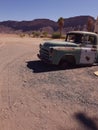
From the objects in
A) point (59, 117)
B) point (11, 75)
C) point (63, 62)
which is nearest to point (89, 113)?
point (59, 117)

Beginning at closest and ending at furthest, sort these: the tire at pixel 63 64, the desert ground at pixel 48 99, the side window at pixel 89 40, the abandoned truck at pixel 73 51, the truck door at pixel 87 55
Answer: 1. the desert ground at pixel 48 99
2. the abandoned truck at pixel 73 51
3. the tire at pixel 63 64
4. the truck door at pixel 87 55
5. the side window at pixel 89 40

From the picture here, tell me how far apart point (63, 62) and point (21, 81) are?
318 centimetres

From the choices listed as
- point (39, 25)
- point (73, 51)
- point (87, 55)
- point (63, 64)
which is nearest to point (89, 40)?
point (87, 55)

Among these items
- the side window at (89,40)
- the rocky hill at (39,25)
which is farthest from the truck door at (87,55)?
the rocky hill at (39,25)

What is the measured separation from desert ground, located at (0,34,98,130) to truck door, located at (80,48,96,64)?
0.93 meters

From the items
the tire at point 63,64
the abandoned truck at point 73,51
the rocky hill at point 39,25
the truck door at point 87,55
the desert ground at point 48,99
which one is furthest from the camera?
the rocky hill at point 39,25

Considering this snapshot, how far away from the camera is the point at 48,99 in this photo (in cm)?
741

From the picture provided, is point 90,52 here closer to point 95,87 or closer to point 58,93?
point 95,87

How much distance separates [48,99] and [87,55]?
5415 mm

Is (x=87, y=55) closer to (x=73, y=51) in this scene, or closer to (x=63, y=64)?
(x=73, y=51)

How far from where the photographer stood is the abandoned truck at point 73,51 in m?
11.5

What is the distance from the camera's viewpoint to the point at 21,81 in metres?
9.36

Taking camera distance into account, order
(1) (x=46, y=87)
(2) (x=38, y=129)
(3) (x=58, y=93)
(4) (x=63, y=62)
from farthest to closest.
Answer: (4) (x=63, y=62) → (1) (x=46, y=87) → (3) (x=58, y=93) → (2) (x=38, y=129)

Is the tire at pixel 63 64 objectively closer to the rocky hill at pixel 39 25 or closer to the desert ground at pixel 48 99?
the desert ground at pixel 48 99
